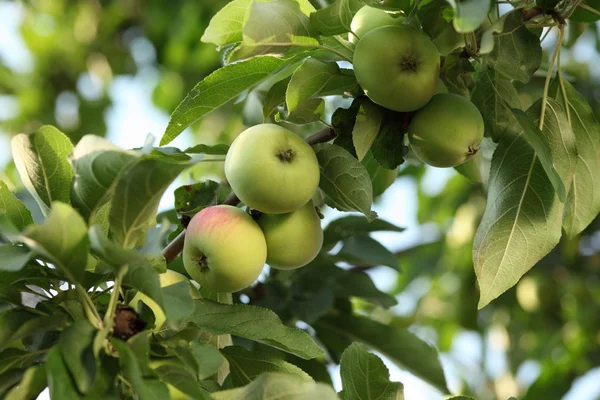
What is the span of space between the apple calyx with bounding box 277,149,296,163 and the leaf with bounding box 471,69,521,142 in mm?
476

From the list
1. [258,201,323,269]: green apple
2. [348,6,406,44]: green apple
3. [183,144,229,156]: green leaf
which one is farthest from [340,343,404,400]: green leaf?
[348,6,406,44]: green apple

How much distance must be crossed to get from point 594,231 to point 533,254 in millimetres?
2140

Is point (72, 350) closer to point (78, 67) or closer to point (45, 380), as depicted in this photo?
point (45, 380)

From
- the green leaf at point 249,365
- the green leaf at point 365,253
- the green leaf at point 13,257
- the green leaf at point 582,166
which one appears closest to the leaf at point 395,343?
the green leaf at point 365,253

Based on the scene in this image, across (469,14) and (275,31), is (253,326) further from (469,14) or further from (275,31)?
(469,14)

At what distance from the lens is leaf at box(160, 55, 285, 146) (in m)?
1.43

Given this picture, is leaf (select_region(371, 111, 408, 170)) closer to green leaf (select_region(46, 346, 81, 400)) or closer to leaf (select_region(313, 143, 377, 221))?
leaf (select_region(313, 143, 377, 221))

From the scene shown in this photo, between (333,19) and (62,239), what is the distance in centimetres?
68

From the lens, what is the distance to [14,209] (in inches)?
51.4

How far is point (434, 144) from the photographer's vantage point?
54.2 inches

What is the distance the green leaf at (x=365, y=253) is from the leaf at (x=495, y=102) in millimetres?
709

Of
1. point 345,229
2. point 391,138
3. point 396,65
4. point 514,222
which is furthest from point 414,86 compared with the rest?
point 345,229

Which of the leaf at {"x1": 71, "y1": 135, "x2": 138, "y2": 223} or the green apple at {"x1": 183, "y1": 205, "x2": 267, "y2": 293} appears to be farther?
the green apple at {"x1": 183, "y1": 205, "x2": 267, "y2": 293}

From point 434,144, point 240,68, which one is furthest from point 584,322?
point 240,68
